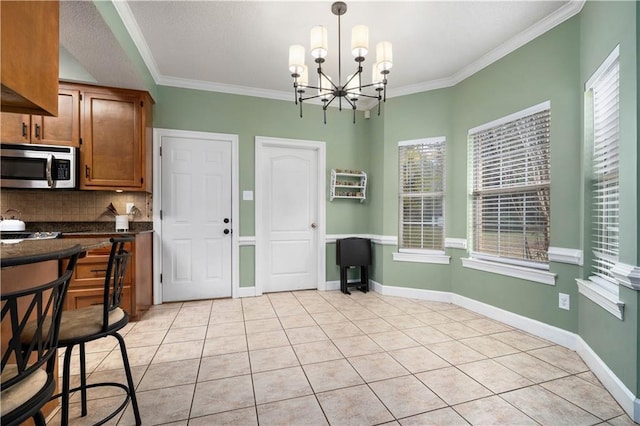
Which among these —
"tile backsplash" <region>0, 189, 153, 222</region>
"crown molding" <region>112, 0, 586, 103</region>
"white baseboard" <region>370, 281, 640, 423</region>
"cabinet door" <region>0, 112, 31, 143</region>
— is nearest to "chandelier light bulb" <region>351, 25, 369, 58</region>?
"crown molding" <region>112, 0, 586, 103</region>

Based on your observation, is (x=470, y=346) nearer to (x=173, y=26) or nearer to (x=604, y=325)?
(x=604, y=325)

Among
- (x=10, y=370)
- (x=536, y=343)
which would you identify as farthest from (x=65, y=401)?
(x=536, y=343)

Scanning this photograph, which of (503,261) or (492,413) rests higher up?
(503,261)

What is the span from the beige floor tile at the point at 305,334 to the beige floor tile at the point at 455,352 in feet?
3.01

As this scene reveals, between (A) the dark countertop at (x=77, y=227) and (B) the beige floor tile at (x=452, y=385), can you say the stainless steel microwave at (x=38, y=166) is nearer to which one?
(A) the dark countertop at (x=77, y=227)

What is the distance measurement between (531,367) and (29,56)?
334 centimetres

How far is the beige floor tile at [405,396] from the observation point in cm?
172

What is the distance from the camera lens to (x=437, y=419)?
1636 millimetres

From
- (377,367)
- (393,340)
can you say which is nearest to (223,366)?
(377,367)

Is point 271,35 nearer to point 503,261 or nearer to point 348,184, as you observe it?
point 348,184

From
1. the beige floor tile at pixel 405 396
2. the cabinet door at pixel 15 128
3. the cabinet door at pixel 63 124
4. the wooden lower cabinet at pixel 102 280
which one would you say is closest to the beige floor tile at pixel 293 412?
the beige floor tile at pixel 405 396

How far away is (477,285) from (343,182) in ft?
6.95

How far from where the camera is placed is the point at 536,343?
260 centimetres

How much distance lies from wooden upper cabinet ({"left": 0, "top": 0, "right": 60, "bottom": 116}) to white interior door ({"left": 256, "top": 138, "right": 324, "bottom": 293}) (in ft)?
8.81
